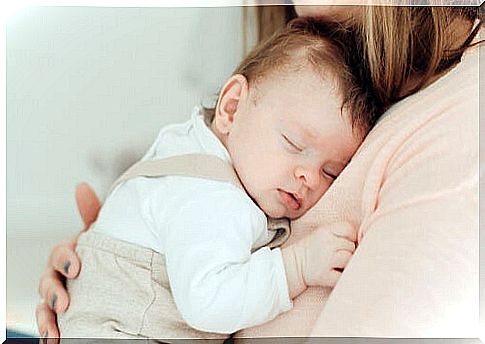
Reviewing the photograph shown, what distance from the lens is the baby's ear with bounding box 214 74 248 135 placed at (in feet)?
3.61

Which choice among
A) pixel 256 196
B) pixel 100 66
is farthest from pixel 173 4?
pixel 256 196

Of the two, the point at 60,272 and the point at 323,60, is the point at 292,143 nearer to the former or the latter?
the point at 323,60

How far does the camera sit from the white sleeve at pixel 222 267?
1.04 metres

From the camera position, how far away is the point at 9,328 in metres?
1.12

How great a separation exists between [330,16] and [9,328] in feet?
1.89

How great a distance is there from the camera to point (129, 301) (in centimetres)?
108

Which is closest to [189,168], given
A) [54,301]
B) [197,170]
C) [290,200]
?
[197,170]

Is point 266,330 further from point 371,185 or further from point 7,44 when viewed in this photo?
point 7,44

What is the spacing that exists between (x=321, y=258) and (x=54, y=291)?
13.3 inches

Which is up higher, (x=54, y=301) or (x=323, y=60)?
(x=323, y=60)

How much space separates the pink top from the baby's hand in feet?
0.05

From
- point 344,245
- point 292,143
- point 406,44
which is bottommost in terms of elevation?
point 344,245

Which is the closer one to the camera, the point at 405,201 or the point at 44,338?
the point at 405,201

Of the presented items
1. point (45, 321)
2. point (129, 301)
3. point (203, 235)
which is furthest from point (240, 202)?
point (45, 321)
